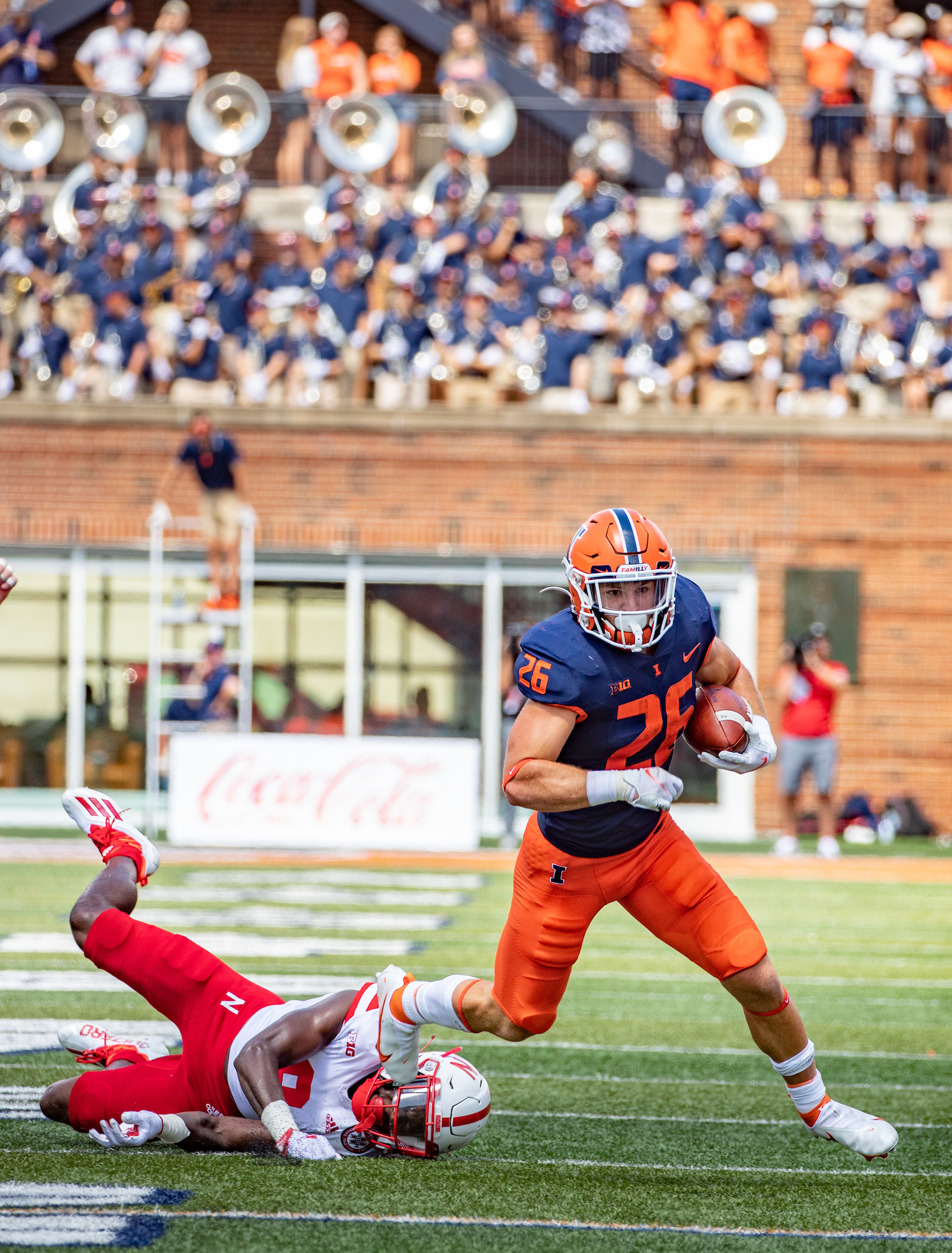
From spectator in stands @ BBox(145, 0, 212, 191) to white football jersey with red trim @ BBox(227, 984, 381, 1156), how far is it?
561 inches

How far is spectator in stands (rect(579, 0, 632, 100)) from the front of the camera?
18.9m

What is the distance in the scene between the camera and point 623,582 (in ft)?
15.2

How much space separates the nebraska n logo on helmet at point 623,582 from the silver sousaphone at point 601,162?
1266 cm

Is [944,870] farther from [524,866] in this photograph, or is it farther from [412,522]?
[524,866]

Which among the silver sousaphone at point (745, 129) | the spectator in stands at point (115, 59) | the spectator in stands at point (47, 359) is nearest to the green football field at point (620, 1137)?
the spectator in stands at point (47, 359)

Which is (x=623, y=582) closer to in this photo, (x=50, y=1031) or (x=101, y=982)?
(x=50, y=1031)

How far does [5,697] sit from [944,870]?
9.15 meters

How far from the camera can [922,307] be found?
1652 centimetres

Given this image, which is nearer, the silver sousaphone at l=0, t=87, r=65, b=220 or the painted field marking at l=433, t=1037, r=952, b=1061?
the painted field marking at l=433, t=1037, r=952, b=1061

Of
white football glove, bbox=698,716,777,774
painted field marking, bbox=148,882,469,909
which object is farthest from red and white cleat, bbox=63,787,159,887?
painted field marking, bbox=148,882,469,909

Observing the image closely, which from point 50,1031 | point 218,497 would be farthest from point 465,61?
point 50,1031

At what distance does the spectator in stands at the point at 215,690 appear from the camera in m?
14.7

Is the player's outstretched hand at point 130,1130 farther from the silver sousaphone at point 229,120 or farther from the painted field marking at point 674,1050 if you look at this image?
the silver sousaphone at point 229,120

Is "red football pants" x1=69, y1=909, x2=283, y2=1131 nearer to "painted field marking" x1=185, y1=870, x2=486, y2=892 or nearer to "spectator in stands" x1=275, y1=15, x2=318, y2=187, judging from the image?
"painted field marking" x1=185, y1=870, x2=486, y2=892
